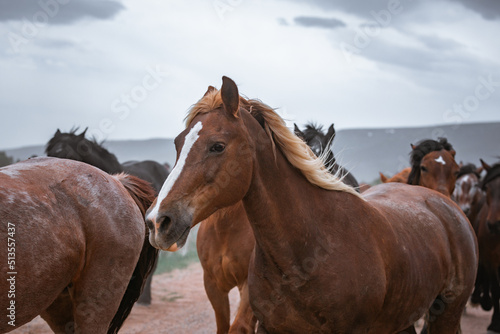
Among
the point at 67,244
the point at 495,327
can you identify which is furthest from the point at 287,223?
the point at 495,327

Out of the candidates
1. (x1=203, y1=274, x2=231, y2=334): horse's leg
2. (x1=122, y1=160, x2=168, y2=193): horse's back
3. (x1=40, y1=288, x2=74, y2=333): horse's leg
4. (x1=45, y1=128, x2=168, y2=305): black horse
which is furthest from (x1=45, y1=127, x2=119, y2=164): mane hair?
(x1=40, y1=288, x2=74, y2=333): horse's leg

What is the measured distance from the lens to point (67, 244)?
324 centimetres

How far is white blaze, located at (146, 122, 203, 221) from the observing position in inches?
105

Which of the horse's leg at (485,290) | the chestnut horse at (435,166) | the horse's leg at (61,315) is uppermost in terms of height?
the chestnut horse at (435,166)

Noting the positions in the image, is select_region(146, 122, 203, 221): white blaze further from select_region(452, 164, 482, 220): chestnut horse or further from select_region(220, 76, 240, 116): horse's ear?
select_region(452, 164, 482, 220): chestnut horse

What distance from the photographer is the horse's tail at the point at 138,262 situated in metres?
4.03

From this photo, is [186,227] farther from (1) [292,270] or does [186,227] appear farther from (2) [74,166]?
(2) [74,166]

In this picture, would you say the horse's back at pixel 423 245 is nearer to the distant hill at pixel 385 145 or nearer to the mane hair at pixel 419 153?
the mane hair at pixel 419 153

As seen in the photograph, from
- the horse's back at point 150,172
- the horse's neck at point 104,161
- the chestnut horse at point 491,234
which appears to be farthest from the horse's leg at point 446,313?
the horse's back at point 150,172

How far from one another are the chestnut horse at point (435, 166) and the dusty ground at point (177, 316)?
2522mm

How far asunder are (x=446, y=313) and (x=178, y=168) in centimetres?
277

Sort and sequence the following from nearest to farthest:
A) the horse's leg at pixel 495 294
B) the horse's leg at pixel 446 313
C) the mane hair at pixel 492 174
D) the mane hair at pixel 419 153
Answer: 1. the horse's leg at pixel 446 313
2. the mane hair at pixel 419 153
3. the mane hair at pixel 492 174
4. the horse's leg at pixel 495 294

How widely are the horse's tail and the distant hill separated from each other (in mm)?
33233

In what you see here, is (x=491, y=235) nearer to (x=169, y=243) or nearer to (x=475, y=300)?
(x=475, y=300)
